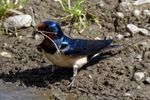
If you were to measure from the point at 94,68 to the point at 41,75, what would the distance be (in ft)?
1.82

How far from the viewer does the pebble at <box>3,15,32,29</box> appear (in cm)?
712

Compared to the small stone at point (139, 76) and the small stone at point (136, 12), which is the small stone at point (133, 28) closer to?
the small stone at point (136, 12)

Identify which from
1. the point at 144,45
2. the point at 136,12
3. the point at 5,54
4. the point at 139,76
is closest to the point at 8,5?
the point at 5,54

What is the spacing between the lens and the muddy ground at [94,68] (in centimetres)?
597

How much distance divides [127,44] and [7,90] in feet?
4.75

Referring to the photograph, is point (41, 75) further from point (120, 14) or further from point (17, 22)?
point (120, 14)

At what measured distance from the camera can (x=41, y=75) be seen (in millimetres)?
6363

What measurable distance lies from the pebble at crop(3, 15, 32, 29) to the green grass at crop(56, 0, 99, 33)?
1.40 feet

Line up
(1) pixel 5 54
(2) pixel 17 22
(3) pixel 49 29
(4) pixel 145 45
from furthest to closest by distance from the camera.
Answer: (2) pixel 17 22
(1) pixel 5 54
(4) pixel 145 45
(3) pixel 49 29

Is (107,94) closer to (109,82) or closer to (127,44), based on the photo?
(109,82)

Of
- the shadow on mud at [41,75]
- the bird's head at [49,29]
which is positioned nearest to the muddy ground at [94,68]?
the shadow on mud at [41,75]

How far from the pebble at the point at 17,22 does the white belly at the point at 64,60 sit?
1205 millimetres

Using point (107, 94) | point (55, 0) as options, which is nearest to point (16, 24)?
point (55, 0)

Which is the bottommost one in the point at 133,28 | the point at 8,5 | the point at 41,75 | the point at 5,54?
the point at 41,75
